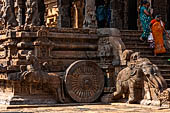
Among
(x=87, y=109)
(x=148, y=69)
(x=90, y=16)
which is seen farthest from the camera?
(x=90, y=16)

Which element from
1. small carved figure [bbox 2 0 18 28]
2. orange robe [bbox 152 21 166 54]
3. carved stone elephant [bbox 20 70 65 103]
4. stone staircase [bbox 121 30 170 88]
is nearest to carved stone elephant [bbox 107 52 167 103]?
stone staircase [bbox 121 30 170 88]

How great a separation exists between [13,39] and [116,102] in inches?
160

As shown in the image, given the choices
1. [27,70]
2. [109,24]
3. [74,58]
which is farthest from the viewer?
[109,24]

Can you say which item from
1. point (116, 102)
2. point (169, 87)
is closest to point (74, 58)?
point (116, 102)

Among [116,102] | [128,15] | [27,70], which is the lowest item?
[116,102]

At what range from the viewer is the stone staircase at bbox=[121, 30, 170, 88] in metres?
18.7

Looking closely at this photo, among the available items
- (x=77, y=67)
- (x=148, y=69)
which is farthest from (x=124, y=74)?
(x=77, y=67)

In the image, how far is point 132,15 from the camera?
2888 cm

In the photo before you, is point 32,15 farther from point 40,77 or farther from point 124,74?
point 124,74

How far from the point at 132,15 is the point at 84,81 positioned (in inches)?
473

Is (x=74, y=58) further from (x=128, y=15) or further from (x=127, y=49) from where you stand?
(x=128, y=15)

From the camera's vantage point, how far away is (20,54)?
17453mm

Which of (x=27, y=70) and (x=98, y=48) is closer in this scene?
(x=27, y=70)

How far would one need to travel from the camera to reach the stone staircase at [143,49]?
1869 centimetres
